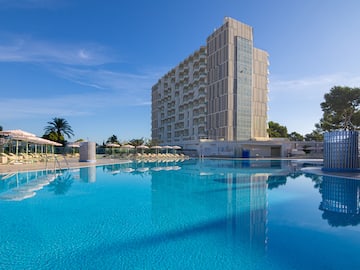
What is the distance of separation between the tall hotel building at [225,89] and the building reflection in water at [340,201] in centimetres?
2855

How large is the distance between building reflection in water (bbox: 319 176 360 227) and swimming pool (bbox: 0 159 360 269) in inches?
1.2

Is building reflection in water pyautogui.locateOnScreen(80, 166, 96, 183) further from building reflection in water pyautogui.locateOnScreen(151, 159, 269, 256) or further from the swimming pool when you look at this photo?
building reflection in water pyautogui.locateOnScreen(151, 159, 269, 256)

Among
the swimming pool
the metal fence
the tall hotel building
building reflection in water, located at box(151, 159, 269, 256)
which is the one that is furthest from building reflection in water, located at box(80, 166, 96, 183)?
the tall hotel building

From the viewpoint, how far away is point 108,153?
34500 millimetres

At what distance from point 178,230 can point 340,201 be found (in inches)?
249

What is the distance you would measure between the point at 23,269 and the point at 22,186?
27.5 ft

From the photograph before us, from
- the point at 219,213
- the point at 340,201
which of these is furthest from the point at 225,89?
the point at 219,213

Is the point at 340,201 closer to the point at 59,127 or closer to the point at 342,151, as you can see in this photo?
the point at 342,151

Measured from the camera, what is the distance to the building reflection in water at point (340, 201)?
5.89 meters

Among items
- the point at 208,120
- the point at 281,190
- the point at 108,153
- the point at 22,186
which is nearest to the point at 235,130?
the point at 208,120

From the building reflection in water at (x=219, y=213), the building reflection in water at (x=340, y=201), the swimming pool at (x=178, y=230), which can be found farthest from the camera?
the building reflection in water at (x=340, y=201)

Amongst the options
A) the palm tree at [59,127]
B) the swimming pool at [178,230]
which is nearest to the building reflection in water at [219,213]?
the swimming pool at [178,230]

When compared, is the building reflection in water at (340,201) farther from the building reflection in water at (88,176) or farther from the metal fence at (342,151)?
the building reflection in water at (88,176)

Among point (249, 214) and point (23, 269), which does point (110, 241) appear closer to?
point (23, 269)
